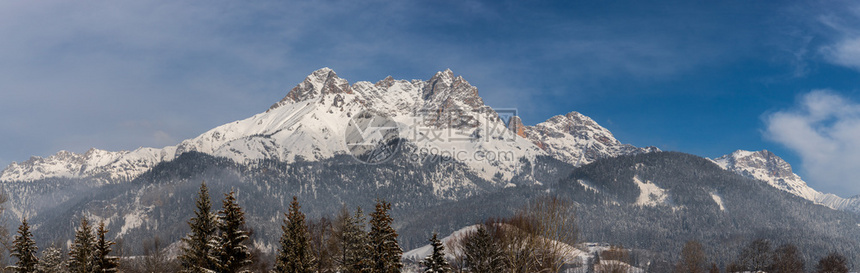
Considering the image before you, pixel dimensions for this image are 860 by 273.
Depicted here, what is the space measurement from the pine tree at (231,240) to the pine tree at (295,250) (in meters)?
2.84

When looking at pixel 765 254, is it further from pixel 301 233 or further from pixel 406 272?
pixel 301 233

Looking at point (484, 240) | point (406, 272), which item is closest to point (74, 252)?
point (484, 240)

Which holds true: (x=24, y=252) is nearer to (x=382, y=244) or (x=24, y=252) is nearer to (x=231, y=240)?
(x=231, y=240)

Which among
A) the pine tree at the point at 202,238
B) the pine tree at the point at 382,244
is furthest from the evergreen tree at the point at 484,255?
the pine tree at the point at 202,238

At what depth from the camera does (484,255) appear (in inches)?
2243

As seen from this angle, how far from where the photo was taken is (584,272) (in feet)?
560

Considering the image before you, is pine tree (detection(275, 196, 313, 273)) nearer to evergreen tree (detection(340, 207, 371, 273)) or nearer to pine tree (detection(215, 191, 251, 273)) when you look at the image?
pine tree (detection(215, 191, 251, 273))

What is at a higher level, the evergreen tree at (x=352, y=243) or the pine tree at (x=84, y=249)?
the evergreen tree at (x=352, y=243)

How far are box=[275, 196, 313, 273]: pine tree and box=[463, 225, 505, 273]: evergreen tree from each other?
22478 millimetres

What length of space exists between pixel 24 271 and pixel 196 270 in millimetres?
16143

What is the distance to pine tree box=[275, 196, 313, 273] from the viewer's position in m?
37.1

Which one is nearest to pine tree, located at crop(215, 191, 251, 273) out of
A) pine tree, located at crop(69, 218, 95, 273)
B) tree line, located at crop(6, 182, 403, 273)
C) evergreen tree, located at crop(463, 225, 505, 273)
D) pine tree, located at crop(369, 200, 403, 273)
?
tree line, located at crop(6, 182, 403, 273)

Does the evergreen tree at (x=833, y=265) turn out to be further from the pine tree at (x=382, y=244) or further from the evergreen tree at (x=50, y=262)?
the evergreen tree at (x=50, y=262)

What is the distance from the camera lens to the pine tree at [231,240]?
34469 mm
